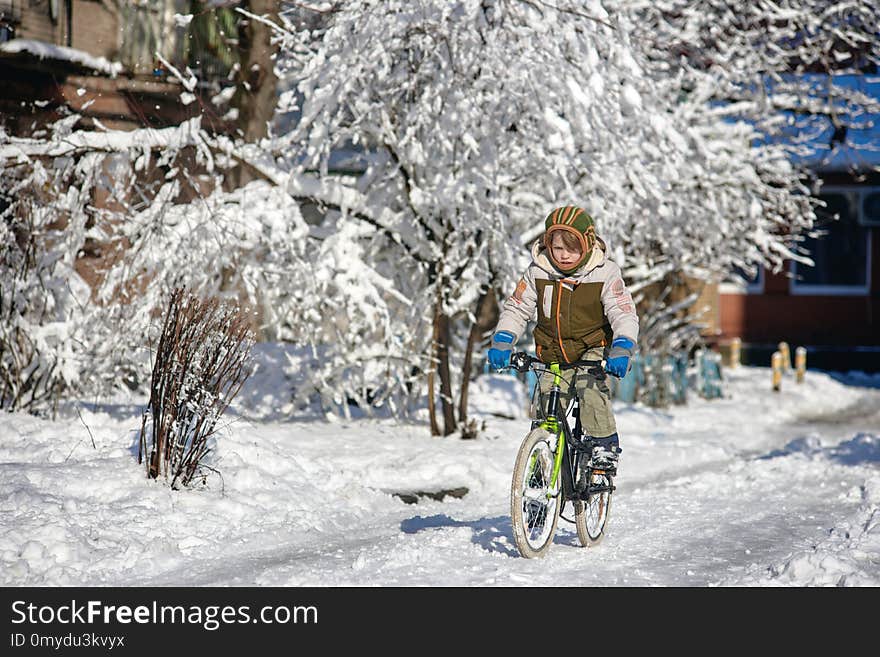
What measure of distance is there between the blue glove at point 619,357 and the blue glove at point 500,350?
1.74 ft

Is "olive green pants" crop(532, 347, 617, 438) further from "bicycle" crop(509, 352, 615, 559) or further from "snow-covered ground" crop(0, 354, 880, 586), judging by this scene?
"snow-covered ground" crop(0, 354, 880, 586)

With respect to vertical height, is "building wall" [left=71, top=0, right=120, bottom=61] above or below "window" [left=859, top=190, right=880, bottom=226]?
above

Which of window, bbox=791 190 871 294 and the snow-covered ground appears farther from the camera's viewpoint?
window, bbox=791 190 871 294

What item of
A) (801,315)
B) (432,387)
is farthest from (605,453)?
(801,315)

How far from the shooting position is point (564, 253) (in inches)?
242

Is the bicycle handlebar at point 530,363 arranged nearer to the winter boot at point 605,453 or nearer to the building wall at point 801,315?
the winter boot at point 605,453

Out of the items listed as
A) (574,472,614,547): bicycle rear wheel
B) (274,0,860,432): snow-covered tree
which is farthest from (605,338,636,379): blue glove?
(274,0,860,432): snow-covered tree

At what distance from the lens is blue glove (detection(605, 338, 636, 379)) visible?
589 cm

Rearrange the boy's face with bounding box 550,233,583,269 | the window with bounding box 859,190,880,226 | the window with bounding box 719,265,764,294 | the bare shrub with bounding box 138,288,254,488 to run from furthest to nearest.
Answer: the window with bounding box 719,265,764,294, the window with bounding box 859,190,880,226, the bare shrub with bounding box 138,288,254,488, the boy's face with bounding box 550,233,583,269

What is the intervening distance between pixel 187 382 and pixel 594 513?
2.71 metres

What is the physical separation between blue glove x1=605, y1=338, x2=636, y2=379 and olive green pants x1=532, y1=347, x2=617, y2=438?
285mm

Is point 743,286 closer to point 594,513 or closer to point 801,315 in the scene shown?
point 801,315

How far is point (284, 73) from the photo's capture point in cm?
1113

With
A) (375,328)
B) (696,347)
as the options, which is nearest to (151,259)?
(375,328)
